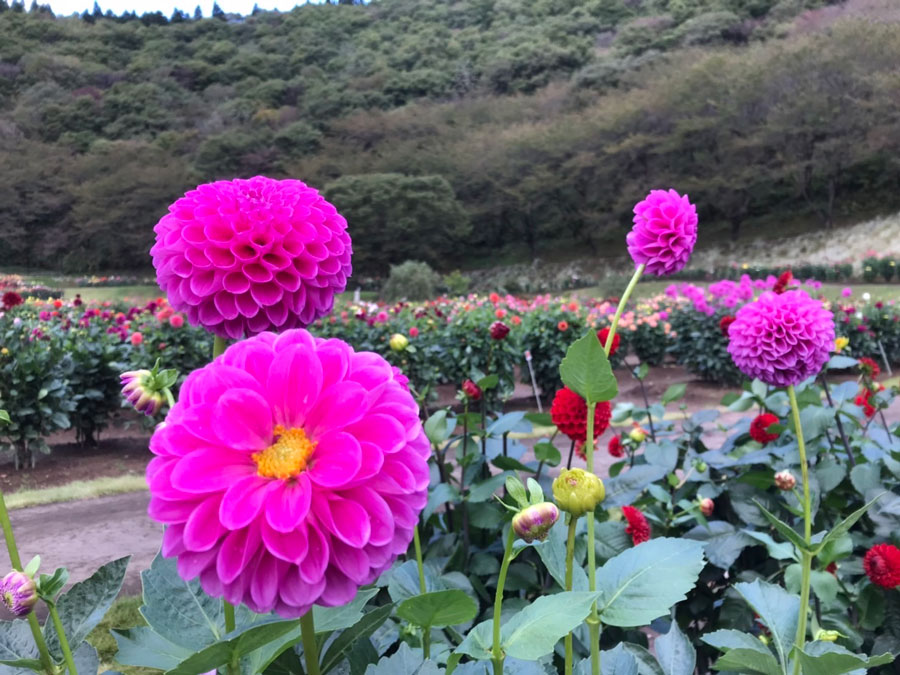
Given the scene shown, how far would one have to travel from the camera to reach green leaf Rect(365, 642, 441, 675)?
507mm

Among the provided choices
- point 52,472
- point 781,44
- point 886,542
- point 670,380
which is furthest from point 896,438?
point 781,44

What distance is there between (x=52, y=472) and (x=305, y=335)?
409 cm

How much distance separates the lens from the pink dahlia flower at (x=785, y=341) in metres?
1.03

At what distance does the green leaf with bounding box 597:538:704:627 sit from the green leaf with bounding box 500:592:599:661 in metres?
0.12

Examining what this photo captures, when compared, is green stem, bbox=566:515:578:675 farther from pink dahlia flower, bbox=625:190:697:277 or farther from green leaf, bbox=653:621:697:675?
pink dahlia flower, bbox=625:190:697:277

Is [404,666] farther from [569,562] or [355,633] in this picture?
[569,562]

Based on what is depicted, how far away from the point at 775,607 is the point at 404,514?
575 mm

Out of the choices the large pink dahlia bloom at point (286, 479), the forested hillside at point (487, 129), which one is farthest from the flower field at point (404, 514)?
the forested hillside at point (487, 129)

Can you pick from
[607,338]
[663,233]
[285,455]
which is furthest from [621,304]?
[285,455]

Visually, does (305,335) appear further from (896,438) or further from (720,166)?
(720,166)

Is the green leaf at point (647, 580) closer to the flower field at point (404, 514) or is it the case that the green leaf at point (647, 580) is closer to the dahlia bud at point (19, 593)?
the flower field at point (404, 514)

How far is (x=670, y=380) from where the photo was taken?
710 centimetres

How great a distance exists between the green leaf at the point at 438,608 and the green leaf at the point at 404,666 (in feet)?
0.09

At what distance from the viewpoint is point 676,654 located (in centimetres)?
74
